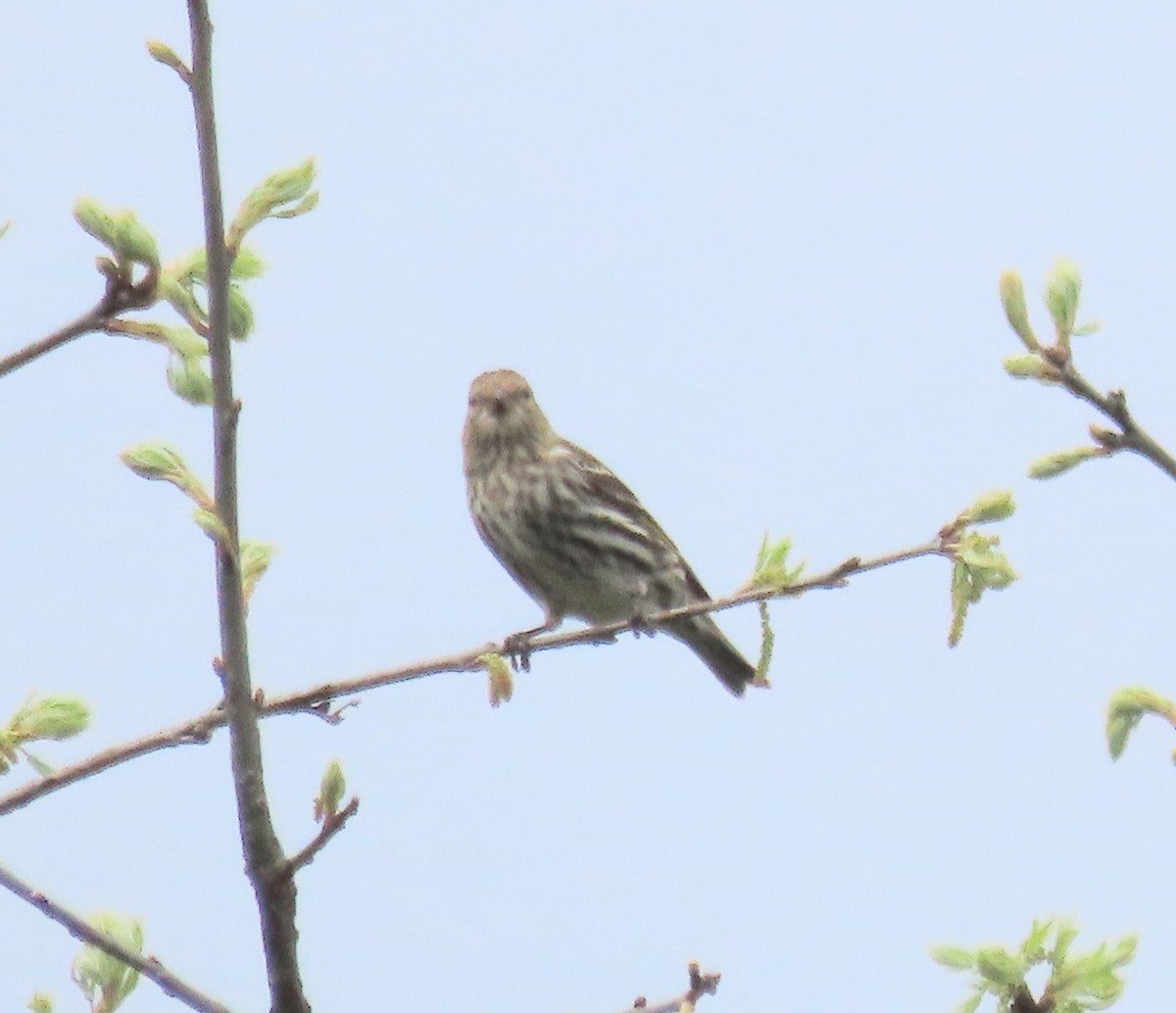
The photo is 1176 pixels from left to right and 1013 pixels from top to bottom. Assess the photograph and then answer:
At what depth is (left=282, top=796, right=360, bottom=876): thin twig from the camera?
2.75 m

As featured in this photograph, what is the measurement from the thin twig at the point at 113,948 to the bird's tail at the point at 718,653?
633cm

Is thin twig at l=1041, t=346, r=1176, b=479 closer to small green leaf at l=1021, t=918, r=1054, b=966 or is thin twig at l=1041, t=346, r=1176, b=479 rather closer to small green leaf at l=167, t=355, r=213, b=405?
small green leaf at l=1021, t=918, r=1054, b=966

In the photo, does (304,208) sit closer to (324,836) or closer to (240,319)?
(240,319)

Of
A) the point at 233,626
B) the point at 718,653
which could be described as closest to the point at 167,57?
the point at 233,626

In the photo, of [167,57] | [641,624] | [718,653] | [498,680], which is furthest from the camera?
[718,653]

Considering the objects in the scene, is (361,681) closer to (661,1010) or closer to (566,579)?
(661,1010)

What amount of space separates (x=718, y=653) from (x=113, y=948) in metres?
6.47

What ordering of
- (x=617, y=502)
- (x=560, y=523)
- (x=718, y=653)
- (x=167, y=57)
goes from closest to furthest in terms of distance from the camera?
(x=167, y=57), (x=560, y=523), (x=617, y=502), (x=718, y=653)

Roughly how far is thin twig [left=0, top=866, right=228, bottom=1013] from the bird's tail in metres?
6.33

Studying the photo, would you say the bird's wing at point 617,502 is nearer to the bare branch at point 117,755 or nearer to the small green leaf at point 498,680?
the small green leaf at point 498,680

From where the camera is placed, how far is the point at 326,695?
123 inches

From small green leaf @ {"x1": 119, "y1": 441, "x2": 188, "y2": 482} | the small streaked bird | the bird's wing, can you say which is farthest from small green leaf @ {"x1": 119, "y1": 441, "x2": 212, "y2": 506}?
the bird's wing

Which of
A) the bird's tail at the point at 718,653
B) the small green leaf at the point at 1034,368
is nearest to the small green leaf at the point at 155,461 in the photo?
the small green leaf at the point at 1034,368

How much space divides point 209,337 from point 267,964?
89cm
